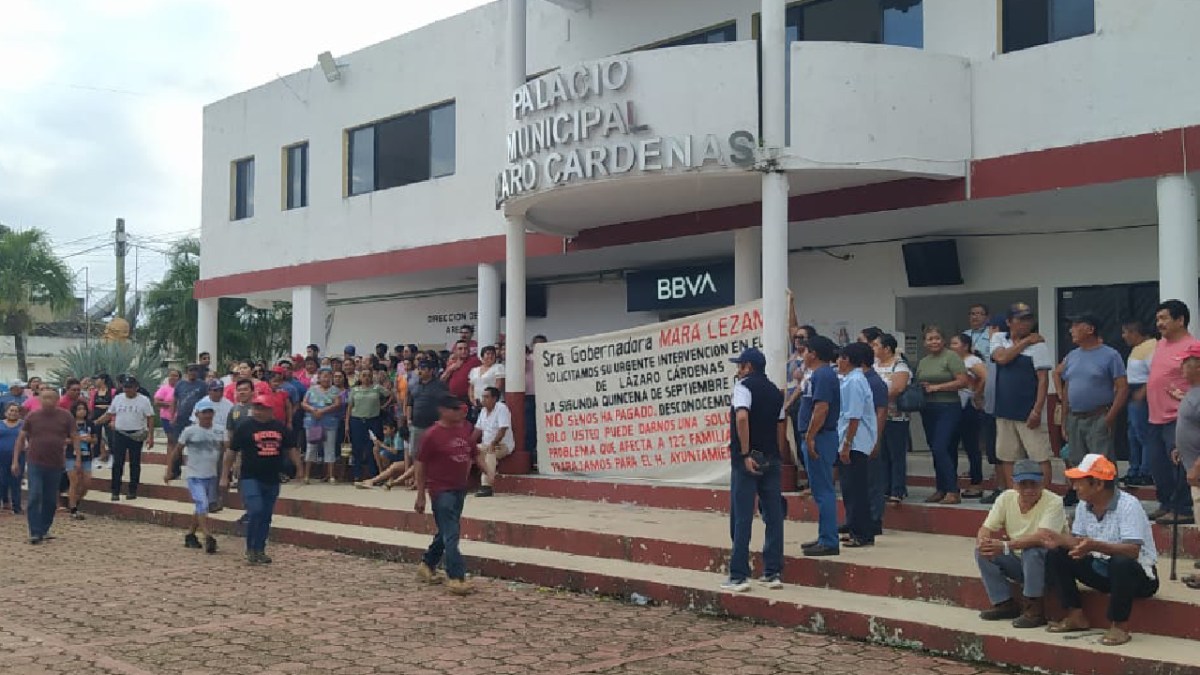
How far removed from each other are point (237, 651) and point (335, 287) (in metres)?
13.8

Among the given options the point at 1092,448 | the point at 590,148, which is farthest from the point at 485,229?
the point at 1092,448

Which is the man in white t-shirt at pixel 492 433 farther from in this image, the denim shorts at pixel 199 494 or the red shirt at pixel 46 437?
the red shirt at pixel 46 437

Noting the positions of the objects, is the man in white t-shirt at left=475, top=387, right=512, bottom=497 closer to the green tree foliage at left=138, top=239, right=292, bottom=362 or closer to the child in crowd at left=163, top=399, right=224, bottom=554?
the child in crowd at left=163, top=399, right=224, bottom=554

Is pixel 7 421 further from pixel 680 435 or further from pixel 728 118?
pixel 728 118

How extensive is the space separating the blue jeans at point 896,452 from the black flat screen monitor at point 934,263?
4230 millimetres

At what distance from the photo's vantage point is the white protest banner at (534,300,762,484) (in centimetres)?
1162

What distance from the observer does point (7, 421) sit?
610 inches

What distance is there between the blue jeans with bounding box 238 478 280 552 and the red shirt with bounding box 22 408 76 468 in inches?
139

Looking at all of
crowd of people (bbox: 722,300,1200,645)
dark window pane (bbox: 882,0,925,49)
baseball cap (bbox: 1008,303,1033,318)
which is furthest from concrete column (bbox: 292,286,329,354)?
baseball cap (bbox: 1008,303,1033,318)

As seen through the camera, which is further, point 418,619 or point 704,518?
point 704,518

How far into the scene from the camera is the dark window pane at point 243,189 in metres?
21.3

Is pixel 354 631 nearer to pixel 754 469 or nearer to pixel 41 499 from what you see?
pixel 754 469

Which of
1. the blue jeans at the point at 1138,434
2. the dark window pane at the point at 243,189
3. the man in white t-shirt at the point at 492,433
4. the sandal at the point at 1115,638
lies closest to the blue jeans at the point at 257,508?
the man in white t-shirt at the point at 492,433

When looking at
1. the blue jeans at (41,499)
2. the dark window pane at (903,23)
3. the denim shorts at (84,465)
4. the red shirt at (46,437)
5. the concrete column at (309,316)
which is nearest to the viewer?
the dark window pane at (903,23)
